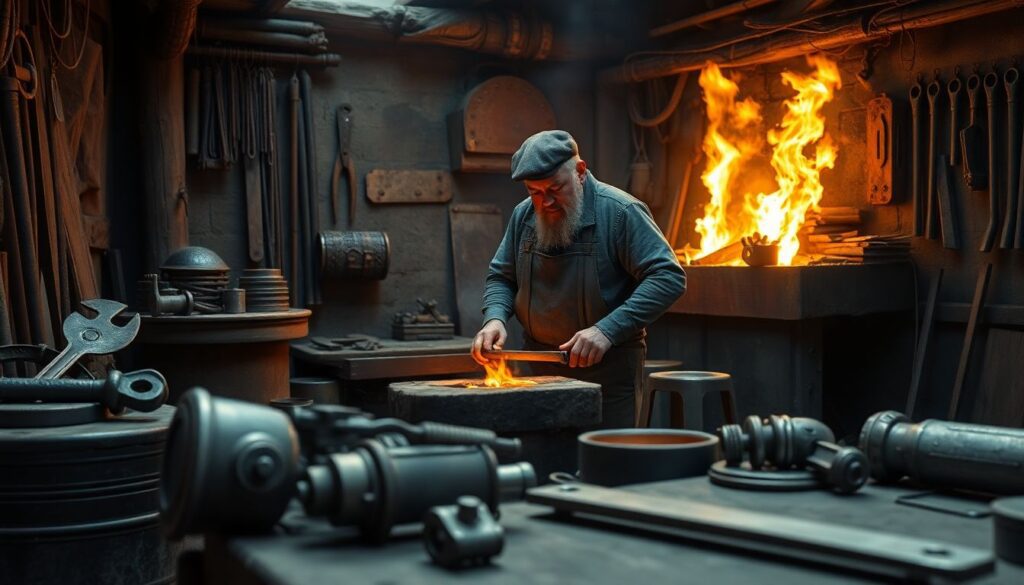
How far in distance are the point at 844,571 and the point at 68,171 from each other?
484 cm

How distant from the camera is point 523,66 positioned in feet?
29.4

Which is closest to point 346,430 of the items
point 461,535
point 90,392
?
point 461,535

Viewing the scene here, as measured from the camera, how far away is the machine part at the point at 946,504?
1.96m

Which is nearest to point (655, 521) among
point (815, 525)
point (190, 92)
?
point (815, 525)

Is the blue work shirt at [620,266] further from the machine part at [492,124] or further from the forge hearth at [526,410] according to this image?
the machine part at [492,124]

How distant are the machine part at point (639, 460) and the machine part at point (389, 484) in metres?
0.54

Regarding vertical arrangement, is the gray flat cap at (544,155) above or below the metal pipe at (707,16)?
below

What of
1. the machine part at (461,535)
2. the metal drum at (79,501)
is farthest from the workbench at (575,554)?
the metal drum at (79,501)

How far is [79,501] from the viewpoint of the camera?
3.42 m

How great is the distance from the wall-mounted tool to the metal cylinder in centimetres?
359

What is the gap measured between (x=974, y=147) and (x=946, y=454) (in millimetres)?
4925

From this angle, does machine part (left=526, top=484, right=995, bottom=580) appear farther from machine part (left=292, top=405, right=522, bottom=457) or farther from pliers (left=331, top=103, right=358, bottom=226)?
pliers (left=331, top=103, right=358, bottom=226)

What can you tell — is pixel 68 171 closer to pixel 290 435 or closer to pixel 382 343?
pixel 382 343

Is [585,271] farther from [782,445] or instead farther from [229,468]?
[229,468]
